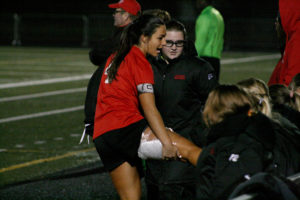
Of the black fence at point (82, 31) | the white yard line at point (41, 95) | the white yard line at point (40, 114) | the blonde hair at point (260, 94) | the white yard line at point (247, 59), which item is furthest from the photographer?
the black fence at point (82, 31)

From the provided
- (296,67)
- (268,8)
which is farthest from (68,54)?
(296,67)

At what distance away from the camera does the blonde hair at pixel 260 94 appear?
16.8ft

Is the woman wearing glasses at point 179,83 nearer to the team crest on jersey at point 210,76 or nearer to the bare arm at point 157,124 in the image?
the team crest on jersey at point 210,76

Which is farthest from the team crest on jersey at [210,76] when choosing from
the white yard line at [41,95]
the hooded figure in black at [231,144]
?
the white yard line at [41,95]

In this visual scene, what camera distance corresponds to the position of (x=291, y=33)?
656 cm

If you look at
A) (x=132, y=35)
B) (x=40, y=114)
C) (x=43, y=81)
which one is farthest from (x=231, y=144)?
(x=43, y=81)

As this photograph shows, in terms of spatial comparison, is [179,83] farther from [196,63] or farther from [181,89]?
[196,63]

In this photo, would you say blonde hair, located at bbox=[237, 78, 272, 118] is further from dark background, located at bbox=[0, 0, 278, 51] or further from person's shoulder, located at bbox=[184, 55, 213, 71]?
dark background, located at bbox=[0, 0, 278, 51]

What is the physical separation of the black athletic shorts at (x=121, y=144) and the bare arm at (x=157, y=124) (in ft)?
0.58

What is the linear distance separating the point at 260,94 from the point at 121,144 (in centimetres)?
103

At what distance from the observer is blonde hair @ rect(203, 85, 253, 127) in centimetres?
438

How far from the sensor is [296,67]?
6.50 meters

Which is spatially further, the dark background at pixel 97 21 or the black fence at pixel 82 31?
the dark background at pixel 97 21

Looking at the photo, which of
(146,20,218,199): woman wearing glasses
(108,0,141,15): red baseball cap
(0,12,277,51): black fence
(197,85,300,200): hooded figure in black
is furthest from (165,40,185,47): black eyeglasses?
(0,12,277,51): black fence
